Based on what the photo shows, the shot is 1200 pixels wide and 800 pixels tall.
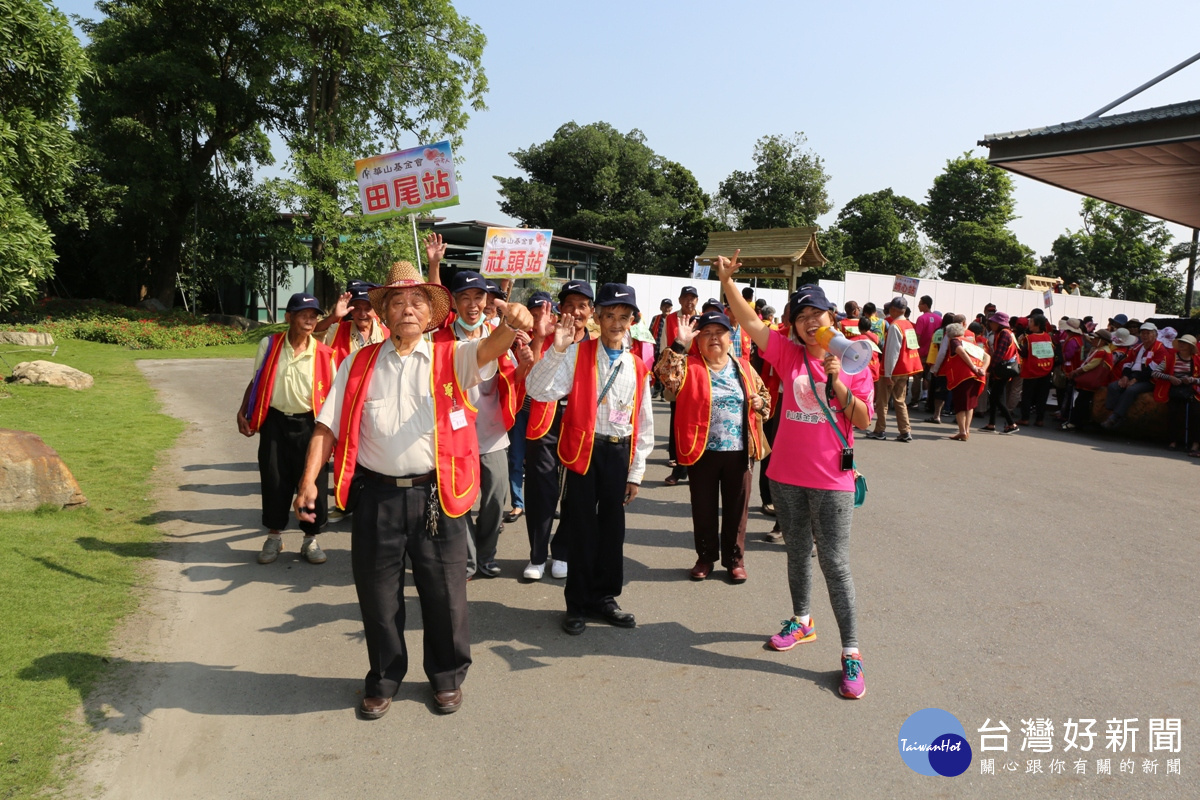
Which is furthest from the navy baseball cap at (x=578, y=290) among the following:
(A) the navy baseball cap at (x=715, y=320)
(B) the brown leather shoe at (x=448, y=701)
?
(B) the brown leather shoe at (x=448, y=701)

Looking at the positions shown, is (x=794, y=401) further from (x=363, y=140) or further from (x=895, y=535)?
(x=363, y=140)

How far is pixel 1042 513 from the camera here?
24.1 feet

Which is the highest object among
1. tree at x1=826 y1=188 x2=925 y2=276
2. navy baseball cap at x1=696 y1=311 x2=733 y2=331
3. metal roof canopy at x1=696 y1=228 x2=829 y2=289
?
tree at x1=826 y1=188 x2=925 y2=276

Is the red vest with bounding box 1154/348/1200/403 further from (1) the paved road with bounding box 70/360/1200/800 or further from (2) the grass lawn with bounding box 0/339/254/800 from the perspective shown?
(2) the grass lawn with bounding box 0/339/254/800

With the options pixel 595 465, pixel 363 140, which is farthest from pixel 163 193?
pixel 595 465

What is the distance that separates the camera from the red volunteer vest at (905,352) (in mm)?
11188

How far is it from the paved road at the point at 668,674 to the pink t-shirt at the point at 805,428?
104 centimetres

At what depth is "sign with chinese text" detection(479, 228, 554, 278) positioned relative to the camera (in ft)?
30.7

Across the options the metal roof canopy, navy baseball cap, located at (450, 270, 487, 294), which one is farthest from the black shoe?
the metal roof canopy

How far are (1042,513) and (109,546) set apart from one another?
8018 millimetres

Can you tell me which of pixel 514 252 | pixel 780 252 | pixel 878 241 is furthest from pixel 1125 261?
pixel 514 252

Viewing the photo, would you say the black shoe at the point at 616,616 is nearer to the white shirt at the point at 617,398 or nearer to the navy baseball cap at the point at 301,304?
the white shirt at the point at 617,398

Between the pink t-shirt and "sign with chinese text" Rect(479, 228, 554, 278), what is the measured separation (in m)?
5.44

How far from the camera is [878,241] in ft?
136
